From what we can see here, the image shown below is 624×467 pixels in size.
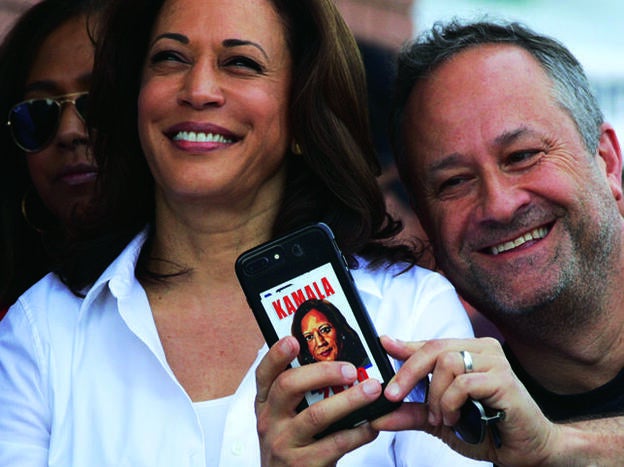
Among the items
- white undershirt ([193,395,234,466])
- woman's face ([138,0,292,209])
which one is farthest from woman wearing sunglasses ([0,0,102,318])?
white undershirt ([193,395,234,466])

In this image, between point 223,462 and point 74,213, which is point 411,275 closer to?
point 223,462

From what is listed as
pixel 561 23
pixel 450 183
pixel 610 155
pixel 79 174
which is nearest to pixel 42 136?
pixel 79 174

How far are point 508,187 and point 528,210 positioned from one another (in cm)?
Result: 8

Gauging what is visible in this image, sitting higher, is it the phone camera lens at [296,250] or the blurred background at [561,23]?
the blurred background at [561,23]

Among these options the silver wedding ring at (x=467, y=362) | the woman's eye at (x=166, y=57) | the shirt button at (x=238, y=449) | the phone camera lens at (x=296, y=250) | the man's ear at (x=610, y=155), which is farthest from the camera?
the man's ear at (x=610, y=155)

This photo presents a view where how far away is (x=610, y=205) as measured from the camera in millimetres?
2939

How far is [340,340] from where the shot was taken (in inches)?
75.5

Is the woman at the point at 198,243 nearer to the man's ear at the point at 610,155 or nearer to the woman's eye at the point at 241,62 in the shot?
the woman's eye at the point at 241,62

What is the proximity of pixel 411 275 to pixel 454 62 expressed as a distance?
2.50 feet

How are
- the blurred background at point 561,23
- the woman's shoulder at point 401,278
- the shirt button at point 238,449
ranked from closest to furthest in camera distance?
the shirt button at point 238,449 < the woman's shoulder at point 401,278 < the blurred background at point 561,23

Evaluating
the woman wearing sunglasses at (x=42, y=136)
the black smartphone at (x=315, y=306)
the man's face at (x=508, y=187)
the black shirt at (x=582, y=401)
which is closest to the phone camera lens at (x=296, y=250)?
the black smartphone at (x=315, y=306)

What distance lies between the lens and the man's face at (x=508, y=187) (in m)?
2.78

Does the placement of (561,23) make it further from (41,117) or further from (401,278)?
(401,278)

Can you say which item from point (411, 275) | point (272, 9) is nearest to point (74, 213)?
point (272, 9)
